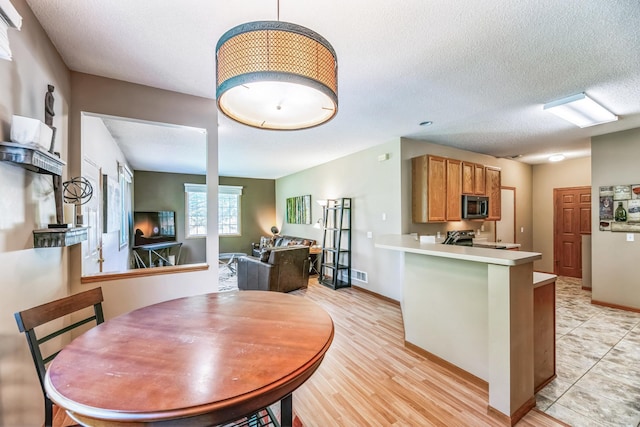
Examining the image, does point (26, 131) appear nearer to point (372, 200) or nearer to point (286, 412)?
point (286, 412)

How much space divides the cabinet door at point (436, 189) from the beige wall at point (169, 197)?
623cm

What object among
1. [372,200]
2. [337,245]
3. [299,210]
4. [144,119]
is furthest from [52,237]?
[299,210]

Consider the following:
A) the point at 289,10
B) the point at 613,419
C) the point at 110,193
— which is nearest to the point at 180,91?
the point at 289,10

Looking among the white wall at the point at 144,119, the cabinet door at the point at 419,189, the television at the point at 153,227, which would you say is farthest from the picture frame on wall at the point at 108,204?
the cabinet door at the point at 419,189

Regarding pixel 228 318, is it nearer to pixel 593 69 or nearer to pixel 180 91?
Answer: pixel 180 91

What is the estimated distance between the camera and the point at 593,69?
2.27 metres

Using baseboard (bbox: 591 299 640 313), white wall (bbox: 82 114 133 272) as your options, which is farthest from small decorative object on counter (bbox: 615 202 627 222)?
white wall (bbox: 82 114 133 272)

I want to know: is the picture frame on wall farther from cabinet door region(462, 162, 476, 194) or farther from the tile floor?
cabinet door region(462, 162, 476, 194)

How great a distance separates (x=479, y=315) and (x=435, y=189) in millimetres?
2382

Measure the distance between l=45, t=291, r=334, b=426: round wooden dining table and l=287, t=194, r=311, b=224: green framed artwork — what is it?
17.7 feet

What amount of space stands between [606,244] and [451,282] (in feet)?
11.8

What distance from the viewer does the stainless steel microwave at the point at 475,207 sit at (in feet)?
15.1

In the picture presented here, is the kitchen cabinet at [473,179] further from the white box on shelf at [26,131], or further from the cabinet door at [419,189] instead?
the white box on shelf at [26,131]

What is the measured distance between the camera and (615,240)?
398cm
